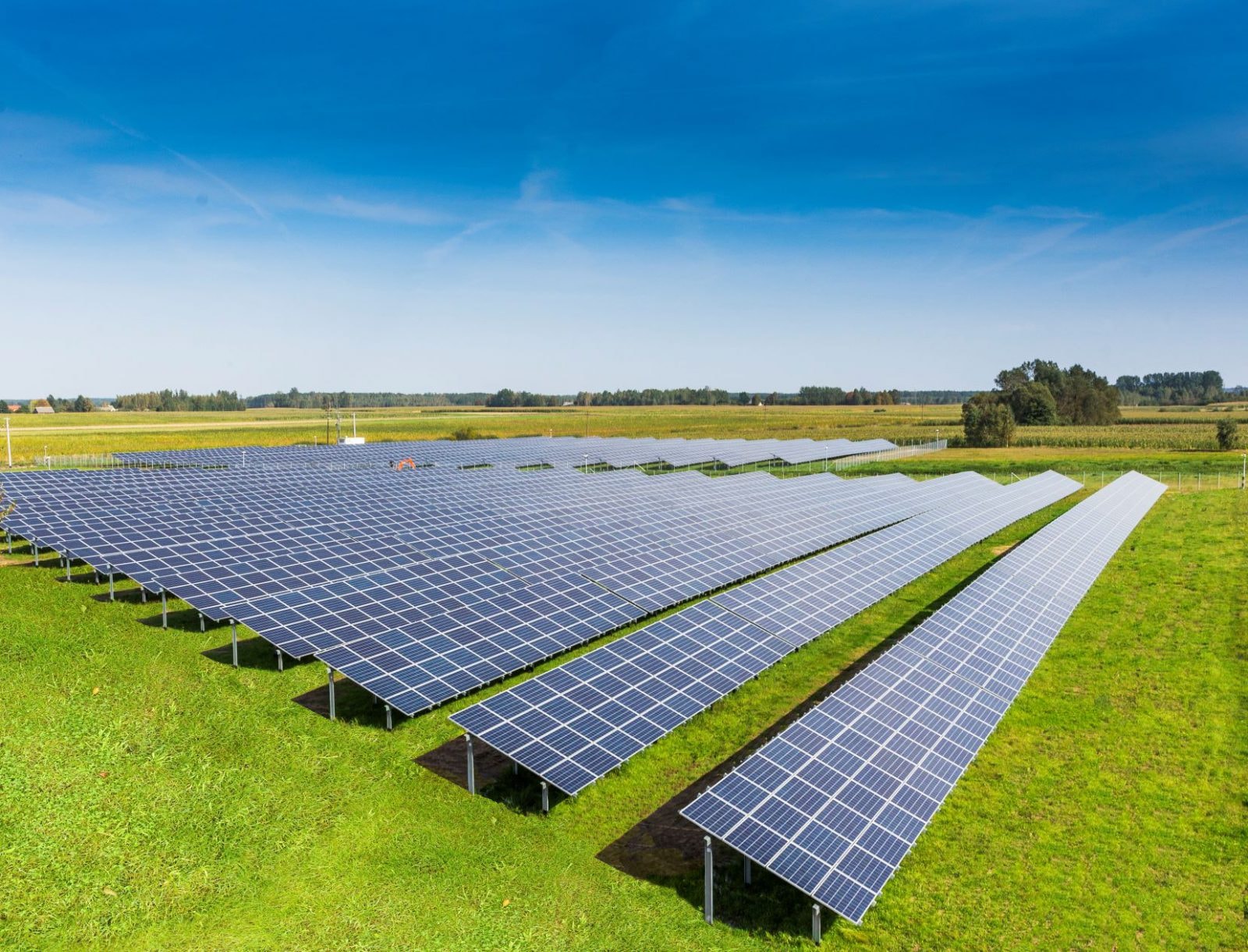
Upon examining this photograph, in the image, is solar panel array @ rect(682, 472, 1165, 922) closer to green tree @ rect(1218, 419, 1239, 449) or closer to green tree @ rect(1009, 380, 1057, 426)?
green tree @ rect(1218, 419, 1239, 449)

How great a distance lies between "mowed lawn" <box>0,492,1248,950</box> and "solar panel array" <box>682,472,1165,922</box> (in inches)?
44.6

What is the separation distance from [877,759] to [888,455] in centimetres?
8737

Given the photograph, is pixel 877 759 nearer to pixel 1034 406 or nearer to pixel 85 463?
pixel 85 463

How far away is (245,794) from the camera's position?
1523cm

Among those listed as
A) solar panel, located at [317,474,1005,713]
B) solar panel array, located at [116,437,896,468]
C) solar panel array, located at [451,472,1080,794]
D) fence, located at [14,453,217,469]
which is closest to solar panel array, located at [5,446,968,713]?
solar panel, located at [317,474,1005,713]

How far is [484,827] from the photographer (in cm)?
1438

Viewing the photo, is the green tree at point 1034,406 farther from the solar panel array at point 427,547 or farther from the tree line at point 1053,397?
the solar panel array at point 427,547

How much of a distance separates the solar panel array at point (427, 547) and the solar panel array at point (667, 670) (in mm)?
2306

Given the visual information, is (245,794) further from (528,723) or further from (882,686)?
(882,686)

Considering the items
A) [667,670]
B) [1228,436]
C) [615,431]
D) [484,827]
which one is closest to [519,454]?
[667,670]

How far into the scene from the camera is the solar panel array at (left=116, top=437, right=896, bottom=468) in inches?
2844

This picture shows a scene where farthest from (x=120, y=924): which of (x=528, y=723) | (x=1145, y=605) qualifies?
(x=1145, y=605)

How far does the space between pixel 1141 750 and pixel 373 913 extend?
681 inches

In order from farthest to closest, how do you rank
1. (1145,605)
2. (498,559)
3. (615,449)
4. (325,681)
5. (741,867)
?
(615,449)
(1145,605)
(498,559)
(325,681)
(741,867)
